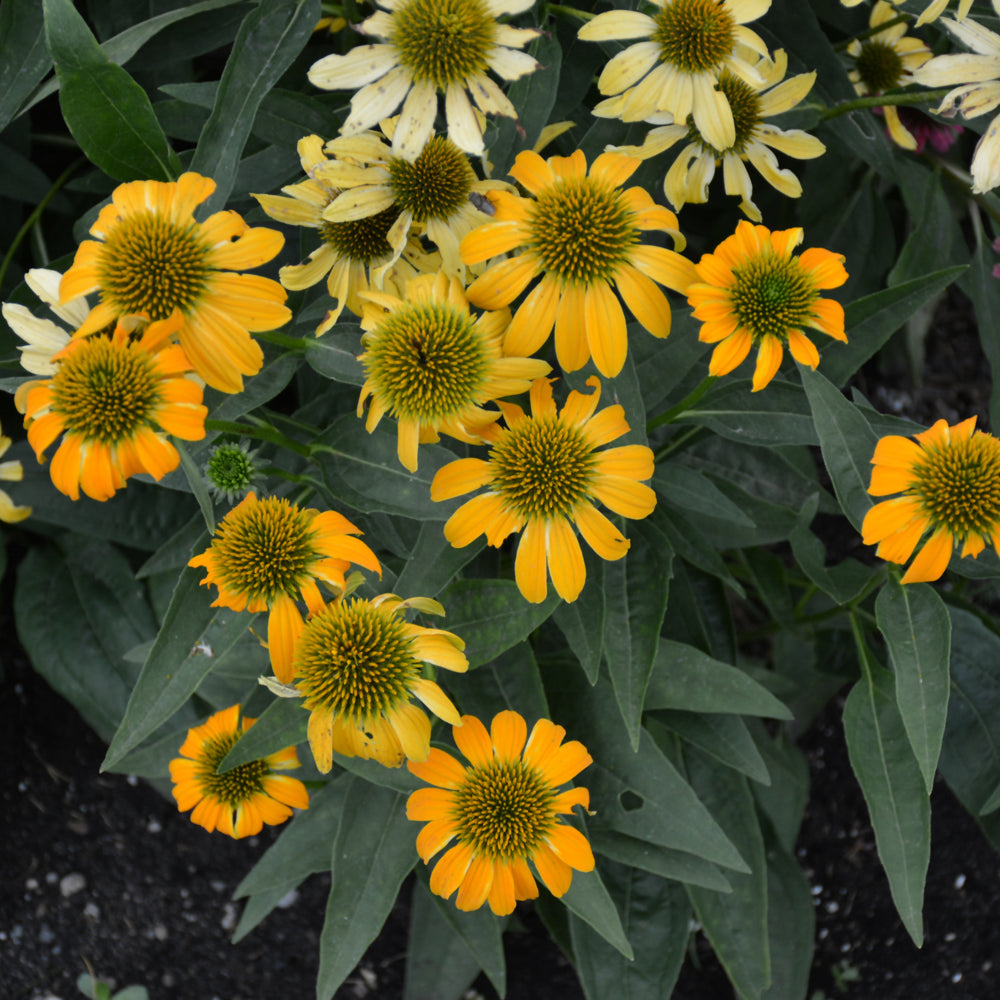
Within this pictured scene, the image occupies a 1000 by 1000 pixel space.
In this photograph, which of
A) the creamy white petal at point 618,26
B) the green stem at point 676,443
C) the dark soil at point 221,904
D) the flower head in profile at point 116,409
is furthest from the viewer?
the dark soil at point 221,904

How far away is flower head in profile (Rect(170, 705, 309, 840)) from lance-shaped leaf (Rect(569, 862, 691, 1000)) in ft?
1.62

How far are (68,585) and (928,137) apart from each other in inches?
59.5

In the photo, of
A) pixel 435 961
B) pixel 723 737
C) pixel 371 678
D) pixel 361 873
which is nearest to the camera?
pixel 371 678

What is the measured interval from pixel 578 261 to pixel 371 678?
1.38 ft

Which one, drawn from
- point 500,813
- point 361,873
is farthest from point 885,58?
point 361,873

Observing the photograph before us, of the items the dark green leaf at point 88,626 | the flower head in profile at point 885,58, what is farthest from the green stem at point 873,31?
the dark green leaf at point 88,626

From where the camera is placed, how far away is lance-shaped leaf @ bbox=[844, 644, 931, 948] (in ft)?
3.44

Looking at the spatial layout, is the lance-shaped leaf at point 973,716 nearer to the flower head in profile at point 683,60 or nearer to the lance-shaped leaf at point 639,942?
the lance-shaped leaf at point 639,942

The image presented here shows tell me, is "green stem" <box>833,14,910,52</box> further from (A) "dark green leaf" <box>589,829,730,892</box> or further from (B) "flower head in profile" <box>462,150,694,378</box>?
(A) "dark green leaf" <box>589,829,730,892</box>

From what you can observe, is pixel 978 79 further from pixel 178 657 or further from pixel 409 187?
pixel 178 657

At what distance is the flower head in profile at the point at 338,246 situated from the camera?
0.96 meters

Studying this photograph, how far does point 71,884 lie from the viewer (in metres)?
1.86

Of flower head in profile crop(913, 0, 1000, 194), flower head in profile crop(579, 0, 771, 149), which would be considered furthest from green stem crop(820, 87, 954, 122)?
flower head in profile crop(579, 0, 771, 149)

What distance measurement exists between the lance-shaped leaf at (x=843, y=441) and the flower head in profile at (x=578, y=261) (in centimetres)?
16
